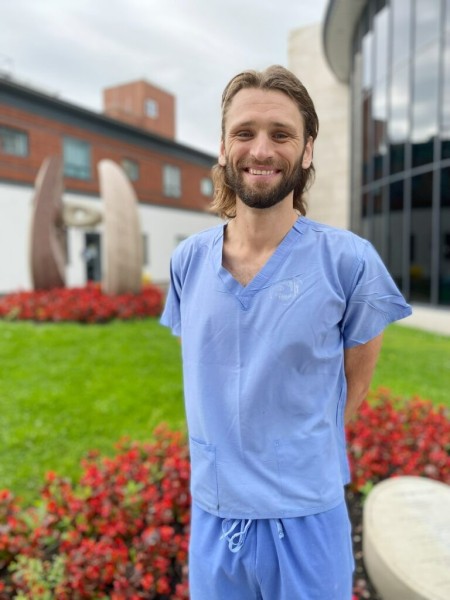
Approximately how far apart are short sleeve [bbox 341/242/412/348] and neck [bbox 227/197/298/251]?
0.26 metres

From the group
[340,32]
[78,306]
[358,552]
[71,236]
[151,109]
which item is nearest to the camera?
[358,552]

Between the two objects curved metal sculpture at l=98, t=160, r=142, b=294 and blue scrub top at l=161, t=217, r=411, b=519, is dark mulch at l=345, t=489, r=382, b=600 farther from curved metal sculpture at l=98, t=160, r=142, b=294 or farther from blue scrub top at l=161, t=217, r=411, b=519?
curved metal sculpture at l=98, t=160, r=142, b=294

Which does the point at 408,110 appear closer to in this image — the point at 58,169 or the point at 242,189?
→ the point at 58,169

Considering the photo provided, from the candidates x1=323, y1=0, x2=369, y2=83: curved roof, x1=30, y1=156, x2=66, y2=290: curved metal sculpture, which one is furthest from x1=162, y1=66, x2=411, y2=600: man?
x1=323, y1=0, x2=369, y2=83: curved roof

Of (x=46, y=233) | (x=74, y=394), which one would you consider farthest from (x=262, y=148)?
(x=46, y=233)

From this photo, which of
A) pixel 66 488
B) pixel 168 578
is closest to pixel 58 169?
pixel 66 488

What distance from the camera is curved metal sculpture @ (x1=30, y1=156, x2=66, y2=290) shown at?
36.1 feet

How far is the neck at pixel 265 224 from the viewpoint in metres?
1.47

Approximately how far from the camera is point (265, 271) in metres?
1.42

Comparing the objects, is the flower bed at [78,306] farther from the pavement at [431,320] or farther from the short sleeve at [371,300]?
the short sleeve at [371,300]

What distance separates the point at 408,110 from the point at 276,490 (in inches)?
495

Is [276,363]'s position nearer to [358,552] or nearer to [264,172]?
[264,172]

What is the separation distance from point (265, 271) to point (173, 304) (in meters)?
0.50

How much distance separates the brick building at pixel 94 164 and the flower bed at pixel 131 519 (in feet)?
32.3
